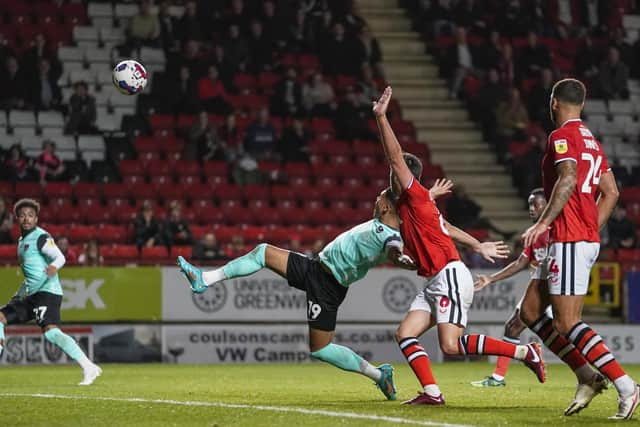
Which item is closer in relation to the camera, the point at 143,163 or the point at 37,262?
the point at 37,262

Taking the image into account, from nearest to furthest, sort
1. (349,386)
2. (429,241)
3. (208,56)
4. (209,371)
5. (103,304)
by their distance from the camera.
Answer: (429,241)
(349,386)
(209,371)
(103,304)
(208,56)

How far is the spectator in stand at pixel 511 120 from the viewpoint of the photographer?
1000 inches

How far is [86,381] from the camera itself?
13.1m

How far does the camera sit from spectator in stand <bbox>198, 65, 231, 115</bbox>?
Result: 23.8m

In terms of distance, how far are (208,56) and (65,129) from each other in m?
3.22

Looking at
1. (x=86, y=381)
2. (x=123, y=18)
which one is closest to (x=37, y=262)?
(x=86, y=381)

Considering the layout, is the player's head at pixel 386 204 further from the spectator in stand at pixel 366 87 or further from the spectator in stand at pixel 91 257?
the spectator in stand at pixel 366 87


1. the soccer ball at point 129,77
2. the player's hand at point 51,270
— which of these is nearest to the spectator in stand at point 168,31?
the soccer ball at point 129,77

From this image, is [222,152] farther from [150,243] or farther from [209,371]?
[209,371]

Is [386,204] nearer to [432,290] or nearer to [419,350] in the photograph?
[432,290]

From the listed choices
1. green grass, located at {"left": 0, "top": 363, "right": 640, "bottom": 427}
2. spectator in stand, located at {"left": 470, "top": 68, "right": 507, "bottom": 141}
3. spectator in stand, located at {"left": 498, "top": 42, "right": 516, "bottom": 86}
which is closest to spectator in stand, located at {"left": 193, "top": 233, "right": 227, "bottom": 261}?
green grass, located at {"left": 0, "top": 363, "right": 640, "bottom": 427}

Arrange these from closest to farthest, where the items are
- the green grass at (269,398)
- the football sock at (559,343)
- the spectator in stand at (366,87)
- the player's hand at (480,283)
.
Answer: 1. the green grass at (269,398)
2. the football sock at (559,343)
3. the player's hand at (480,283)
4. the spectator in stand at (366,87)

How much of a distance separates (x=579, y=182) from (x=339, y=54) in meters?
17.2

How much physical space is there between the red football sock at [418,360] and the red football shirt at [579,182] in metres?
1.64
